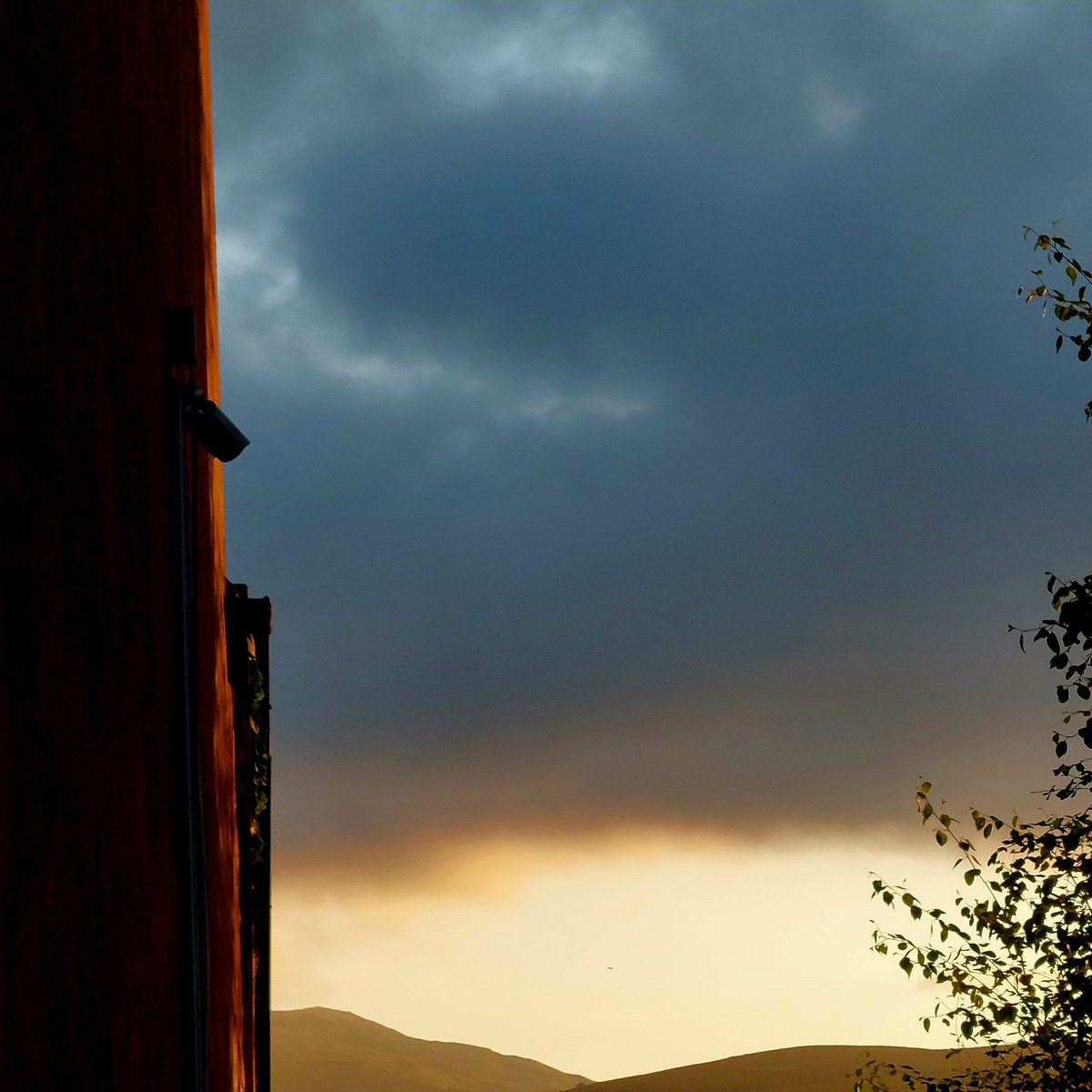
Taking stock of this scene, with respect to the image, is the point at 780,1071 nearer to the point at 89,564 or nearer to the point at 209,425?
the point at 209,425

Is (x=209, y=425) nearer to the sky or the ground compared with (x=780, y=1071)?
nearer to the sky

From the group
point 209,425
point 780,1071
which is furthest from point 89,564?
point 780,1071

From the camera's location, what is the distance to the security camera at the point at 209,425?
6.00 m

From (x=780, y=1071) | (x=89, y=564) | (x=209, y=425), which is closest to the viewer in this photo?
(x=89, y=564)

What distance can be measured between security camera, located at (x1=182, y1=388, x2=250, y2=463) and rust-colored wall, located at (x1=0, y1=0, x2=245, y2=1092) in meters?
0.24

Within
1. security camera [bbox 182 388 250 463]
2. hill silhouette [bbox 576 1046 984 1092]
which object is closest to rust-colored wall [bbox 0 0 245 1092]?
security camera [bbox 182 388 250 463]

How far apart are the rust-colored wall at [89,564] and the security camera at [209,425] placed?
24 centimetres

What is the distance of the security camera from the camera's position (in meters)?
6.00

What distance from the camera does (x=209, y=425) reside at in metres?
6.05

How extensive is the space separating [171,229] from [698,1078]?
100520 mm

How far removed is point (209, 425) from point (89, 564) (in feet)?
5.53

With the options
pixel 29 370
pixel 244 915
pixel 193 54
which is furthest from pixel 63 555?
pixel 244 915

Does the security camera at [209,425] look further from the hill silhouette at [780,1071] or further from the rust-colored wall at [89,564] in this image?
the hill silhouette at [780,1071]

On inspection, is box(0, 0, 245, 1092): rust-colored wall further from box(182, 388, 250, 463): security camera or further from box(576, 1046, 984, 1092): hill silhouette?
box(576, 1046, 984, 1092): hill silhouette
